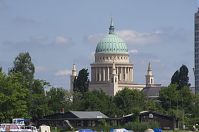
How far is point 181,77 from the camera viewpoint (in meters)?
190

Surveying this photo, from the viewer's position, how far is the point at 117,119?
405ft

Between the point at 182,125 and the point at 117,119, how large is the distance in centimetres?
1070

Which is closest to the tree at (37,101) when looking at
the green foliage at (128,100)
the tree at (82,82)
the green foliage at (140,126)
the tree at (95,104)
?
the tree at (95,104)

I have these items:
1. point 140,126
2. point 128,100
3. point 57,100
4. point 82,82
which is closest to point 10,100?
point 140,126

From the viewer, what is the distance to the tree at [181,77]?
18712 cm

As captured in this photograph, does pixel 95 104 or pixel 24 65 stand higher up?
→ pixel 24 65

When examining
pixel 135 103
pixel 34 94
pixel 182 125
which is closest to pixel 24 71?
pixel 34 94

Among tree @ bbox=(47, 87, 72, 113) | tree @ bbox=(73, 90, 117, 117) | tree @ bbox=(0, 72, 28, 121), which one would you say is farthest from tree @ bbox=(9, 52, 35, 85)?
tree @ bbox=(0, 72, 28, 121)

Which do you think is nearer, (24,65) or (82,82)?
(24,65)

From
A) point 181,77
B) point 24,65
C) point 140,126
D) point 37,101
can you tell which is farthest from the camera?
point 181,77

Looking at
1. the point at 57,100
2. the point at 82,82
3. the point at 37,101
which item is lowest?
the point at 37,101

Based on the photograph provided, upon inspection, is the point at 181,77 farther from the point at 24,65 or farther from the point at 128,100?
the point at 24,65

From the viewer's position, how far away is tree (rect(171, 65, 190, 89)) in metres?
187

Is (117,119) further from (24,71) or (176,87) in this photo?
(176,87)
